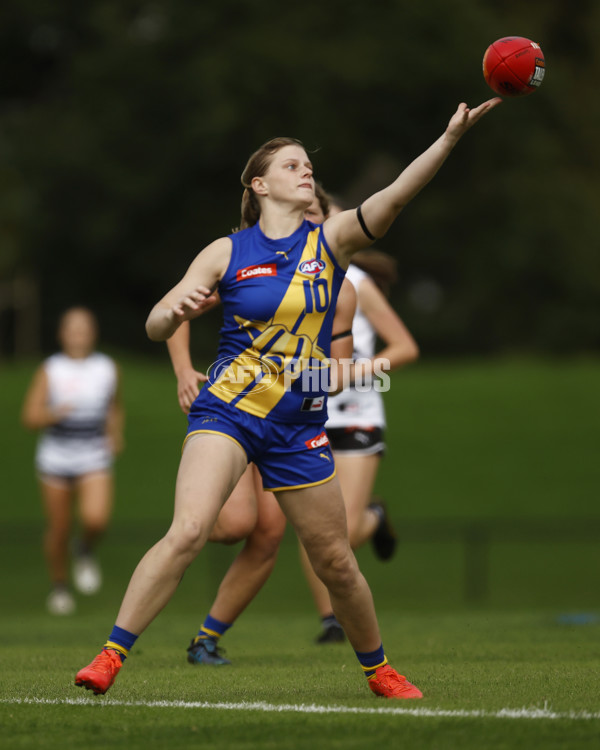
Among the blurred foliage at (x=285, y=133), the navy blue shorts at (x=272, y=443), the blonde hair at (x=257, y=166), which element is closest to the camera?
the navy blue shorts at (x=272, y=443)

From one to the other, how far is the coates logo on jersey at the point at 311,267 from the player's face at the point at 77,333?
6.94m

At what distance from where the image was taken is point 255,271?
500cm

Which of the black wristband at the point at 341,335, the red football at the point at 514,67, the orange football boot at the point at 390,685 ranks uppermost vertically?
the red football at the point at 514,67

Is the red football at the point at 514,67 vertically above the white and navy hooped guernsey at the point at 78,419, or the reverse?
the red football at the point at 514,67

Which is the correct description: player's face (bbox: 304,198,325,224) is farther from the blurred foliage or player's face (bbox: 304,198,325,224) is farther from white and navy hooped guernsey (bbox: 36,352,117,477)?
the blurred foliage

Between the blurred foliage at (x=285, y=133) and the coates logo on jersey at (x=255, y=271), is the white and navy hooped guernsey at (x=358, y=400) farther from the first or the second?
the blurred foliage at (x=285, y=133)

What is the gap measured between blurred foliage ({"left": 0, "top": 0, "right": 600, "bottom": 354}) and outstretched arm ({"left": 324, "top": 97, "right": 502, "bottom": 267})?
2304cm

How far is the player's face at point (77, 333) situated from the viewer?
38.5 feet

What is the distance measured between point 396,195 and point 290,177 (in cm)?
57

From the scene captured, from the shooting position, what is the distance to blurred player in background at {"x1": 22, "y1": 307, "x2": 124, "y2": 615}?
1144 centimetres

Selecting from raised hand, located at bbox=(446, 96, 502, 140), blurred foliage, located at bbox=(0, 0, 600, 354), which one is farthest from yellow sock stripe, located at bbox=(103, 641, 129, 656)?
blurred foliage, located at bbox=(0, 0, 600, 354)

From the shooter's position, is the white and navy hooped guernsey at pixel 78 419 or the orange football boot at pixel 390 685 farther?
the white and navy hooped guernsey at pixel 78 419

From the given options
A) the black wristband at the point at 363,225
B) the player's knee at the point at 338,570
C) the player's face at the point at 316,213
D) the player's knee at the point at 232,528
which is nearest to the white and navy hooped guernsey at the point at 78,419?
the player's face at the point at 316,213

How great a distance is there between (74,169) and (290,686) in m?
24.1
